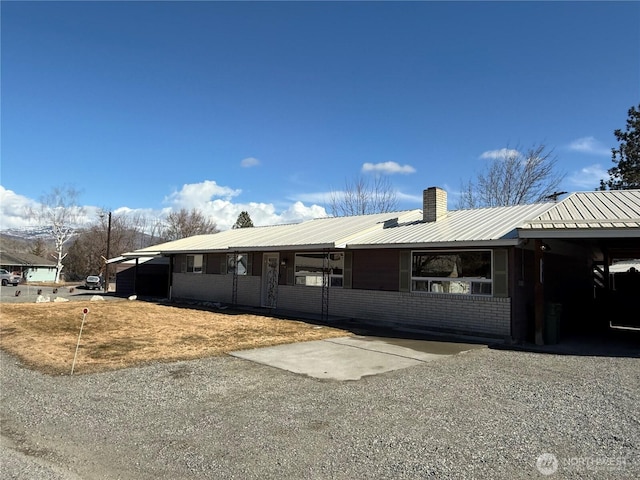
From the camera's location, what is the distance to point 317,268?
16.5m

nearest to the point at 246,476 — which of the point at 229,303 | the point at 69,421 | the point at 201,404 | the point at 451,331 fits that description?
the point at 201,404

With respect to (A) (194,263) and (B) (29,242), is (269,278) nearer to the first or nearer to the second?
(A) (194,263)

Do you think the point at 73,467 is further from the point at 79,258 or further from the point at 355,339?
the point at 79,258

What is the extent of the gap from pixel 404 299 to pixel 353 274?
233 centimetres

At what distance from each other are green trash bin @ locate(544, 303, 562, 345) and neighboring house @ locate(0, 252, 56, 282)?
6177 cm

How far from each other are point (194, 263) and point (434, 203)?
14.2m

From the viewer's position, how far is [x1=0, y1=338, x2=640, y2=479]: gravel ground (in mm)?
3883

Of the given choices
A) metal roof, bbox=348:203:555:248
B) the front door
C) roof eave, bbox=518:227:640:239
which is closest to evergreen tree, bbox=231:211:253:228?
the front door

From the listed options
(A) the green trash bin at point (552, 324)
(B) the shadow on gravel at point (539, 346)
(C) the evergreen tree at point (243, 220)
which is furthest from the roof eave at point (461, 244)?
(C) the evergreen tree at point (243, 220)

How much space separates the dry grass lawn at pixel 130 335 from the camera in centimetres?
845

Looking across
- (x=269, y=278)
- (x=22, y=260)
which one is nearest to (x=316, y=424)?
(x=269, y=278)

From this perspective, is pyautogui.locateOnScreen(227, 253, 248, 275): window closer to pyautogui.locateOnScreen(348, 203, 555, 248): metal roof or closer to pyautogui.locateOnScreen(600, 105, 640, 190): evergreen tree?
pyautogui.locateOnScreen(348, 203, 555, 248): metal roof

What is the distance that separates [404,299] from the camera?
43.6ft

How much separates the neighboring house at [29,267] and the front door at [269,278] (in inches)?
1980
